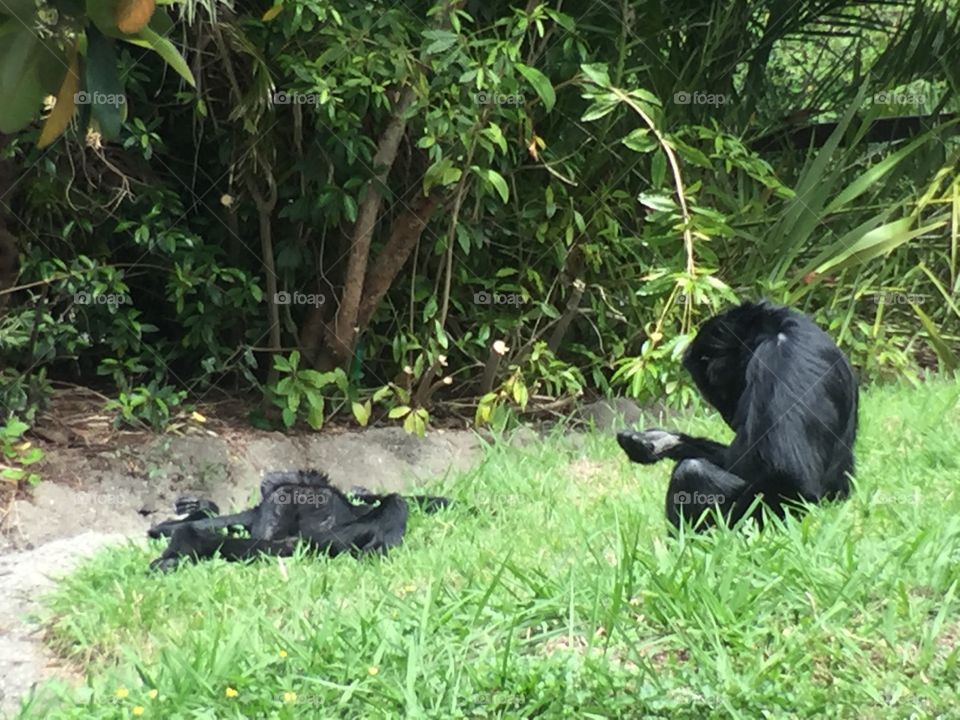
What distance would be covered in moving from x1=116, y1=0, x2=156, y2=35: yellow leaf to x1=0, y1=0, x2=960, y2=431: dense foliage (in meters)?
3.12

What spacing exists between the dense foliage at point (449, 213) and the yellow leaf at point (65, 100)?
299 cm

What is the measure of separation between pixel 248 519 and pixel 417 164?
250 centimetres

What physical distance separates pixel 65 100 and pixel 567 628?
1.58 m

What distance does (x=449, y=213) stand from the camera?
5.50 meters

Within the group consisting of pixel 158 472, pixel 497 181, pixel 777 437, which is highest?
pixel 497 181

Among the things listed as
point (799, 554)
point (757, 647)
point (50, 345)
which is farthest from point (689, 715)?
point (50, 345)

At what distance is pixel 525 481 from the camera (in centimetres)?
439

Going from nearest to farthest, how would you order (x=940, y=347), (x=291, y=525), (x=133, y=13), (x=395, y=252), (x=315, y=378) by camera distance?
1. (x=133, y=13)
2. (x=291, y=525)
3. (x=315, y=378)
4. (x=395, y=252)
5. (x=940, y=347)

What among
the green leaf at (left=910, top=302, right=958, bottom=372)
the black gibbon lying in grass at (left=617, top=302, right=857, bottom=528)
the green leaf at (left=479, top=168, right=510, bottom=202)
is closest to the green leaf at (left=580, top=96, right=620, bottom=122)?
the green leaf at (left=479, top=168, right=510, bottom=202)

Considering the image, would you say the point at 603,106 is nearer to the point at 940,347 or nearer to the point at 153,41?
the point at 940,347

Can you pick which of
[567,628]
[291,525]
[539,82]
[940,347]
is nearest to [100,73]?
[567,628]

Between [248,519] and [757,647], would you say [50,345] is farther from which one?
[757,647]

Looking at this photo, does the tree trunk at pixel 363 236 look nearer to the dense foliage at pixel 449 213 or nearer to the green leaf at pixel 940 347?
the dense foliage at pixel 449 213

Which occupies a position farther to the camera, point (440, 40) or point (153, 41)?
point (440, 40)
